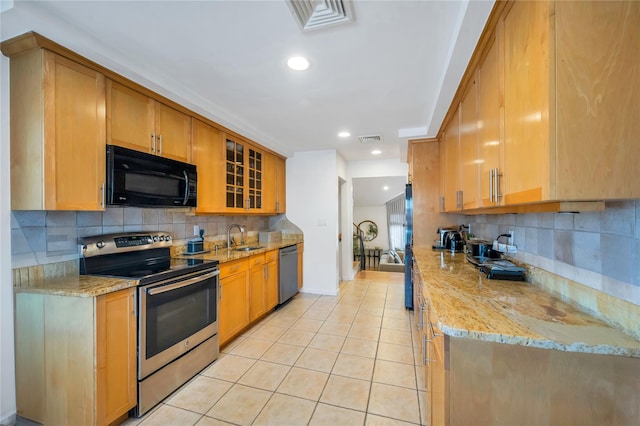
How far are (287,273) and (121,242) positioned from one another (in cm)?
220

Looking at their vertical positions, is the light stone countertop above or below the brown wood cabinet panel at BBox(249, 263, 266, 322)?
above

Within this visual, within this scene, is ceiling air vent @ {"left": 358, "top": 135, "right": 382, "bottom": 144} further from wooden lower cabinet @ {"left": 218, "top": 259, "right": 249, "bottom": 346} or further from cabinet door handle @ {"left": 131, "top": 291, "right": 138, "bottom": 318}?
cabinet door handle @ {"left": 131, "top": 291, "right": 138, "bottom": 318}

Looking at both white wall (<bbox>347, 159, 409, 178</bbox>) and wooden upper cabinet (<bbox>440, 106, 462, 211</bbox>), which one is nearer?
wooden upper cabinet (<bbox>440, 106, 462, 211</bbox>)

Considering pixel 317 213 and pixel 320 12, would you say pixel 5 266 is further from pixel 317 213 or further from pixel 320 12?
pixel 317 213

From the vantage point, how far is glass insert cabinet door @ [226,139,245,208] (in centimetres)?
320

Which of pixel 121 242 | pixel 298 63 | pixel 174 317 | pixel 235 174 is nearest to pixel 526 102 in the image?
pixel 298 63

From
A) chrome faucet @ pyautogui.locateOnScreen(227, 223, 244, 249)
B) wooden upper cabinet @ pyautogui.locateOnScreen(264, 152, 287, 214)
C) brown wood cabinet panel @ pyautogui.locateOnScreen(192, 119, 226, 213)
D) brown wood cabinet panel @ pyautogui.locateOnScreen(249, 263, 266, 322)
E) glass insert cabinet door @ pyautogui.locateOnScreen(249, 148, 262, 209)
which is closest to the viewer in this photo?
brown wood cabinet panel @ pyautogui.locateOnScreen(192, 119, 226, 213)

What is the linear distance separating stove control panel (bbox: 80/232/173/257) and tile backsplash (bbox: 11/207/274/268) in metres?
0.08

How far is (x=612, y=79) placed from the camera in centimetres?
83

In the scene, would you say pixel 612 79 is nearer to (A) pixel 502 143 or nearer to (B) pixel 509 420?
(A) pixel 502 143

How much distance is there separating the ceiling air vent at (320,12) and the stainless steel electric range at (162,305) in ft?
6.05

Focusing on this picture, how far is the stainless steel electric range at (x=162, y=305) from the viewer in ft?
5.80

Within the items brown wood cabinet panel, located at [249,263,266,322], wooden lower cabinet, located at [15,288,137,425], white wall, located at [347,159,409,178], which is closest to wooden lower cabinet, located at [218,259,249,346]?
brown wood cabinet panel, located at [249,263,266,322]

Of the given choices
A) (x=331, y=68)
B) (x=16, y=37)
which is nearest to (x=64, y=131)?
(x=16, y=37)
